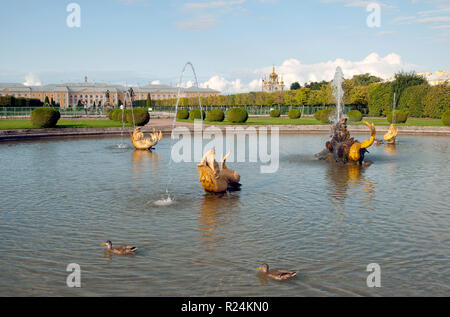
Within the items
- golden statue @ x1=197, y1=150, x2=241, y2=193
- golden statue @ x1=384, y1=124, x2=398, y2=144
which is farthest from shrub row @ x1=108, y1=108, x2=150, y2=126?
golden statue @ x1=197, y1=150, x2=241, y2=193

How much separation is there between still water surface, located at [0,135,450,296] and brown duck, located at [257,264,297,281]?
0.26 feet

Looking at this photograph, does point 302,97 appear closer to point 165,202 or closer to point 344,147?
point 344,147

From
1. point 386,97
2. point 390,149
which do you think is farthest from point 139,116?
point 386,97

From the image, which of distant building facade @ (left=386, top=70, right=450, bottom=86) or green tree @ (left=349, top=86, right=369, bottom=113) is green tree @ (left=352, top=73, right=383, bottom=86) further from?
green tree @ (left=349, top=86, right=369, bottom=113)

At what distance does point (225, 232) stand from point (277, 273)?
211cm

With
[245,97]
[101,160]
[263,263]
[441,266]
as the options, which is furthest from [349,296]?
[245,97]

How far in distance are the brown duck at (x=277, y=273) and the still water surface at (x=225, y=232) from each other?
8cm

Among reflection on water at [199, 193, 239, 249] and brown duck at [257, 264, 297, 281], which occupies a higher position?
reflection on water at [199, 193, 239, 249]

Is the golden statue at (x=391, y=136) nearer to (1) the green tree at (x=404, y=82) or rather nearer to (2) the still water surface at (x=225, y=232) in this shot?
(2) the still water surface at (x=225, y=232)

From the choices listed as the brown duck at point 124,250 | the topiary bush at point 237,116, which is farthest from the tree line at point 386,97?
the brown duck at point 124,250

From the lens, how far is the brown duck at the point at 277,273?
5586 millimetres

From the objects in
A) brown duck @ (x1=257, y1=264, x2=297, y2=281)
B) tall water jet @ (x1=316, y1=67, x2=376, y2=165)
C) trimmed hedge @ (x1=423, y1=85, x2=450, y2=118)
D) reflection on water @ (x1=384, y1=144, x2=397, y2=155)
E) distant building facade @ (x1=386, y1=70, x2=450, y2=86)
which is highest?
distant building facade @ (x1=386, y1=70, x2=450, y2=86)

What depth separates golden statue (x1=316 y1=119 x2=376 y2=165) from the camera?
15.8m

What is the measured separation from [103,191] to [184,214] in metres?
3.06
